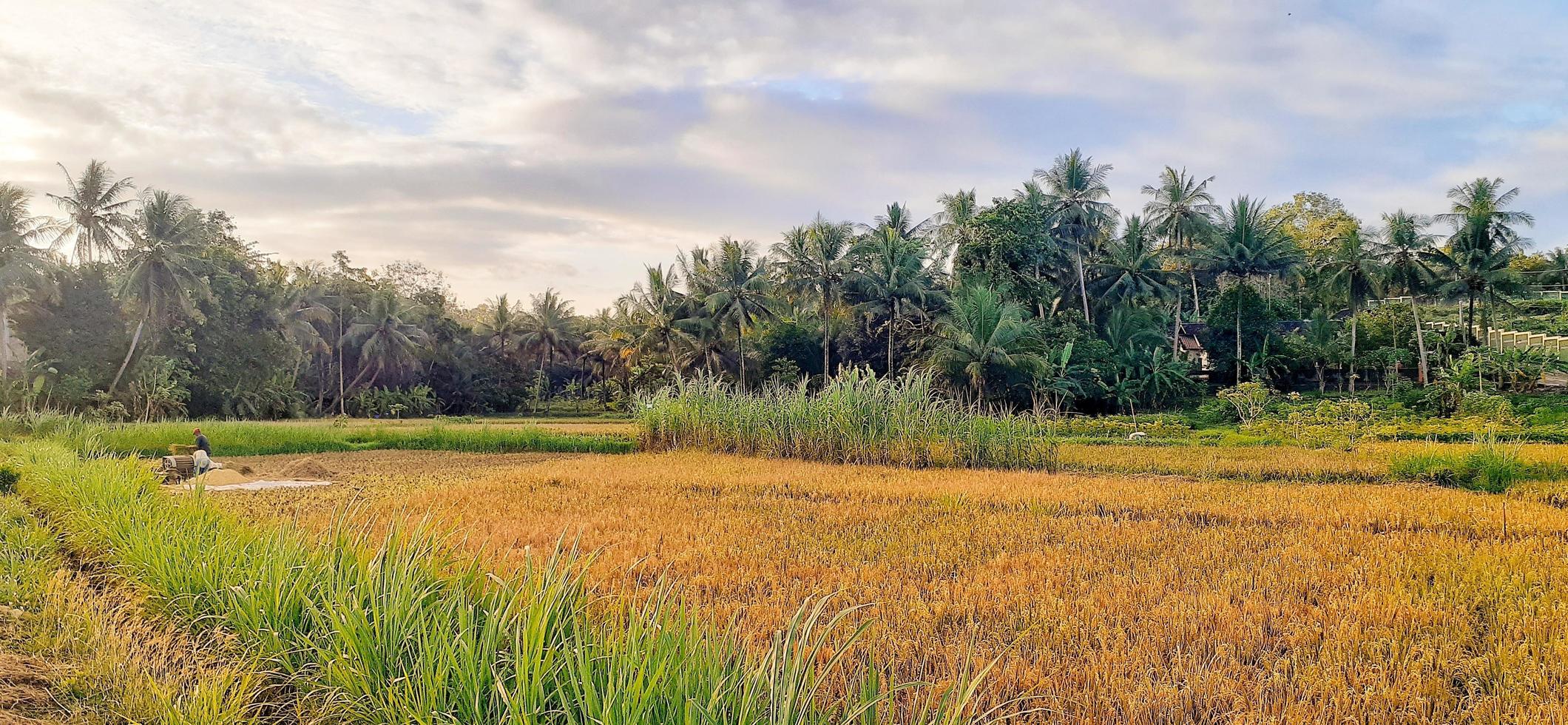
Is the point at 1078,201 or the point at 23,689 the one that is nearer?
the point at 23,689

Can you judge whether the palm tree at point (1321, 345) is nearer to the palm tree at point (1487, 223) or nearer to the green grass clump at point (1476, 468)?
the palm tree at point (1487, 223)

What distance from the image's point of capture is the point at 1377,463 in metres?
10.6

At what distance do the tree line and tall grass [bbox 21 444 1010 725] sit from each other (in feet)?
64.6

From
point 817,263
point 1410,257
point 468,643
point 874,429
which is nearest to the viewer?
point 468,643

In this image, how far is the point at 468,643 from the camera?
100 inches

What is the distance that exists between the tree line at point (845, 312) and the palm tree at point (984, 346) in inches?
3.8

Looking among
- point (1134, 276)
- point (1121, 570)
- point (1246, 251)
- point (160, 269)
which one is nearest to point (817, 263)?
point (1134, 276)

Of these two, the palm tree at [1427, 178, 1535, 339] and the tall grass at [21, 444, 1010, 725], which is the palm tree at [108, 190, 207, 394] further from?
the palm tree at [1427, 178, 1535, 339]

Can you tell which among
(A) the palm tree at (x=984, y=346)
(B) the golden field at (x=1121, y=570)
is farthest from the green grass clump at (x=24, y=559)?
(A) the palm tree at (x=984, y=346)

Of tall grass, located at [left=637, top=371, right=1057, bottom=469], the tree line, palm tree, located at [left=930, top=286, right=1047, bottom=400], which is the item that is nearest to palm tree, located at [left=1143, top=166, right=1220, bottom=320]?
the tree line

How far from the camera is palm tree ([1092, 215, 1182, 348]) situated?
3456 cm

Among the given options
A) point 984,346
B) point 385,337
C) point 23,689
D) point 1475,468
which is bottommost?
point 23,689

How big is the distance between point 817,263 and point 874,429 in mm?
22775

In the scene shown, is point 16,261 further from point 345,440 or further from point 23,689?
point 23,689
